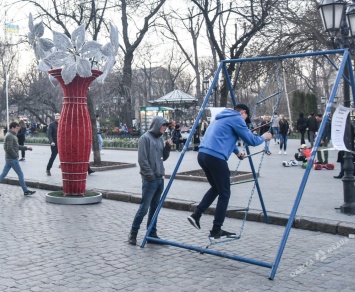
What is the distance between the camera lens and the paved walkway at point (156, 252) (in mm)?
5023

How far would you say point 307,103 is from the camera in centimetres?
4062

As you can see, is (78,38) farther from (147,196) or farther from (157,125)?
(147,196)

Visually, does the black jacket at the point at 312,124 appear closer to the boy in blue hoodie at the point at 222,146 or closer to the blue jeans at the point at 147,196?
the blue jeans at the point at 147,196

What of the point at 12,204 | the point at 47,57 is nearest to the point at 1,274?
the point at 12,204

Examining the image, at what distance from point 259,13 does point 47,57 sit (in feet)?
20.6

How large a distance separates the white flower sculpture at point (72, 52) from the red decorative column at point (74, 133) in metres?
0.24

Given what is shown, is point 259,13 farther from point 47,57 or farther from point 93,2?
point 47,57

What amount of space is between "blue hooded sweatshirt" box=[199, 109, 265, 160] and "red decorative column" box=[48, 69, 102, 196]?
4563mm

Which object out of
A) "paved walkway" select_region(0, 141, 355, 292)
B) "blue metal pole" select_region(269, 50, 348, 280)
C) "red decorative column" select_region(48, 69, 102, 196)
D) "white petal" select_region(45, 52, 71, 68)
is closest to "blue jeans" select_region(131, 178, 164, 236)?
"paved walkway" select_region(0, 141, 355, 292)

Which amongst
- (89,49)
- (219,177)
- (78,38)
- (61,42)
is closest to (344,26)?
(219,177)

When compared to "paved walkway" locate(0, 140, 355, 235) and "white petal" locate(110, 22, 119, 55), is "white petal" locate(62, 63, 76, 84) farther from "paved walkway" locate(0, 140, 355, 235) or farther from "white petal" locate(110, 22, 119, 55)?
"paved walkway" locate(0, 140, 355, 235)

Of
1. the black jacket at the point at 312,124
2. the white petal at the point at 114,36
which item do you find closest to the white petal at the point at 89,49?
the white petal at the point at 114,36

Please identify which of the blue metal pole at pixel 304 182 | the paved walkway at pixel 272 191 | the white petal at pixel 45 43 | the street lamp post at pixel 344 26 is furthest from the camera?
the white petal at pixel 45 43

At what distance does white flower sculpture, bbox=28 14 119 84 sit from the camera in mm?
9781
